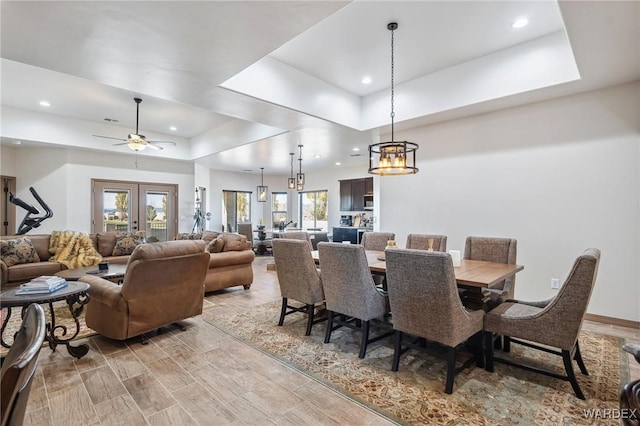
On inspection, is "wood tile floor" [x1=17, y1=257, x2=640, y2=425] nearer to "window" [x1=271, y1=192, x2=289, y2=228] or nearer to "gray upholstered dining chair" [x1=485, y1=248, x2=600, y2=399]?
"gray upholstered dining chair" [x1=485, y1=248, x2=600, y2=399]

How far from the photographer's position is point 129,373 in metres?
2.49

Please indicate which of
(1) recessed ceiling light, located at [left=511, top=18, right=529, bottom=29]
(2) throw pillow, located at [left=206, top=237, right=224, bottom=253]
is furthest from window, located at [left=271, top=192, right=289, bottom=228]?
(1) recessed ceiling light, located at [left=511, top=18, right=529, bottom=29]

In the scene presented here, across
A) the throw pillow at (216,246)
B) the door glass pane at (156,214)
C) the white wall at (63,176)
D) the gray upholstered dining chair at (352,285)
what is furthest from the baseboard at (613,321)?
the white wall at (63,176)

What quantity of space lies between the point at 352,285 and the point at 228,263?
9.01 ft

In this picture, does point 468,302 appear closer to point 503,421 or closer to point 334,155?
point 503,421

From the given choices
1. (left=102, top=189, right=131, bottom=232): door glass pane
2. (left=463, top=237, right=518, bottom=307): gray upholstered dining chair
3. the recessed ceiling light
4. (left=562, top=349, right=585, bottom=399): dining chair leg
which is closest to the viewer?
(left=562, top=349, right=585, bottom=399): dining chair leg

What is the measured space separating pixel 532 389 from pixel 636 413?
4.38ft

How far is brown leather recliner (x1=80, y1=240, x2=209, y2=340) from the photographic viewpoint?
2.88 meters

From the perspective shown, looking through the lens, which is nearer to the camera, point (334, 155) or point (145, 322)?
point (145, 322)

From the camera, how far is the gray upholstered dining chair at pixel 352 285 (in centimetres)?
271

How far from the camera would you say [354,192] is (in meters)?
9.69

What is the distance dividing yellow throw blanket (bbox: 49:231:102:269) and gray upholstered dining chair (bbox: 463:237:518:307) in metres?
5.64

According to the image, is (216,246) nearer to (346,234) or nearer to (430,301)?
(430,301)

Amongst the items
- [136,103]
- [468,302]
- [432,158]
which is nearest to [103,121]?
[136,103]
